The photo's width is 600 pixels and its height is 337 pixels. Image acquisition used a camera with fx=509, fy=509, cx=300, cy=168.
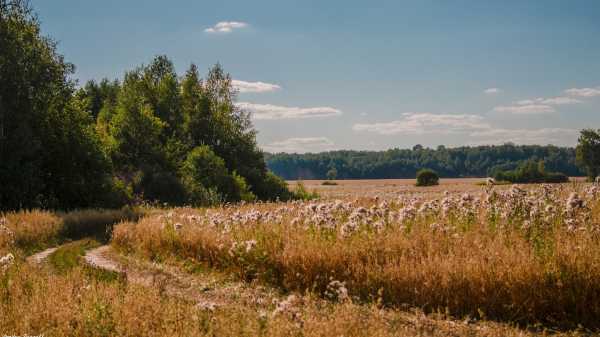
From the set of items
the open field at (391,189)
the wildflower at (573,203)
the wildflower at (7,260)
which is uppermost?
the wildflower at (573,203)

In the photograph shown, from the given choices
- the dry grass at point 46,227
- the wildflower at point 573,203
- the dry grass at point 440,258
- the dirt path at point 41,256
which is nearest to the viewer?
the dry grass at point 440,258

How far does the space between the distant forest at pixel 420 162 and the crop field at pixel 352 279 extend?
411ft

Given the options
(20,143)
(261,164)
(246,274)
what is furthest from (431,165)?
(246,274)

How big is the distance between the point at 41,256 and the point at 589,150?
78.0 m

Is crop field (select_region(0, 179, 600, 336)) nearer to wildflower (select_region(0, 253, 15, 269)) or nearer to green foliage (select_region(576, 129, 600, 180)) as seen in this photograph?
wildflower (select_region(0, 253, 15, 269))

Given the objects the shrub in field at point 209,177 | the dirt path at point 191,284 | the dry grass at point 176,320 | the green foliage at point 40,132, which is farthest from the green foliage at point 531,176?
the dry grass at point 176,320

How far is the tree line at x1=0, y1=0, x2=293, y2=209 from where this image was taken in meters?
28.1

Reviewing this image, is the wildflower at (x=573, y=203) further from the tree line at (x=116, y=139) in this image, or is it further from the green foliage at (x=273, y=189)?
the green foliage at (x=273, y=189)

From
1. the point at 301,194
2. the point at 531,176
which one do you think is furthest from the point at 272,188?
the point at 531,176

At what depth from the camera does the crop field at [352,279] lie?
745 centimetres

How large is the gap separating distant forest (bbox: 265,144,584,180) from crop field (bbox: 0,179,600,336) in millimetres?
125351

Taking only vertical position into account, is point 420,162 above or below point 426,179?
above

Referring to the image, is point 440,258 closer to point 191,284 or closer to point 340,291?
point 340,291

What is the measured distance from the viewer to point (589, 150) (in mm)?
75000
